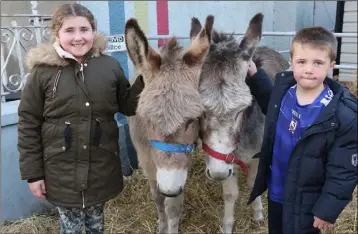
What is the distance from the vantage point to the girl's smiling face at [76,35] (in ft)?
6.94

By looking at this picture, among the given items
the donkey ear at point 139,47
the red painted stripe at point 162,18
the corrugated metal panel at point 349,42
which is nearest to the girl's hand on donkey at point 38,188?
the donkey ear at point 139,47

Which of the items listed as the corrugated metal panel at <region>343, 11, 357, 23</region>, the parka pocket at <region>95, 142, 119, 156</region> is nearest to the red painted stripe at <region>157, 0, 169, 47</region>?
the parka pocket at <region>95, 142, 119, 156</region>

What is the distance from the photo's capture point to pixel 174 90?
2.05 metres

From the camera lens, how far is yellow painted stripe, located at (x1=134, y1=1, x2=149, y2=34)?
4.88 m

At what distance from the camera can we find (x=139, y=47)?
214 centimetres

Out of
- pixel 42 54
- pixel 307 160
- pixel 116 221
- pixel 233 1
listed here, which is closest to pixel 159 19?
pixel 233 1

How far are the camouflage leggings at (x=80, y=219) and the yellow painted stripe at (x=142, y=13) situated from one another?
3.07 metres

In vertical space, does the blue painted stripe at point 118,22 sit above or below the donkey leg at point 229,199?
above

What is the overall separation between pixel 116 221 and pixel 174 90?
1.91m

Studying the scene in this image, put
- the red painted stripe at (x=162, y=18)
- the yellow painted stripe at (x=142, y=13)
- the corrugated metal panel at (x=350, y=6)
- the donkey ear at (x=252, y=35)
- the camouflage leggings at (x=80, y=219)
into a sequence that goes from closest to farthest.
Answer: the camouflage leggings at (x=80, y=219)
the donkey ear at (x=252, y=35)
the yellow painted stripe at (x=142, y=13)
the red painted stripe at (x=162, y=18)
the corrugated metal panel at (x=350, y=6)

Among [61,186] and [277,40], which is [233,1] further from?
[61,186]

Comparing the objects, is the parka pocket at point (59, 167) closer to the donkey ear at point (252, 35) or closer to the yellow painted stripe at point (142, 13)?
the donkey ear at point (252, 35)

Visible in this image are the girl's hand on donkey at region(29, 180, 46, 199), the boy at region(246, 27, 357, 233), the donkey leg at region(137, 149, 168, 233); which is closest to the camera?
the boy at region(246, 27, 357, 233)

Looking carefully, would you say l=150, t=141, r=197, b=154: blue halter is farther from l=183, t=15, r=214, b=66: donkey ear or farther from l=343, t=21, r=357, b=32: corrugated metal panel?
l=343, t=21, r=357, b=32: corrugated metal panel
